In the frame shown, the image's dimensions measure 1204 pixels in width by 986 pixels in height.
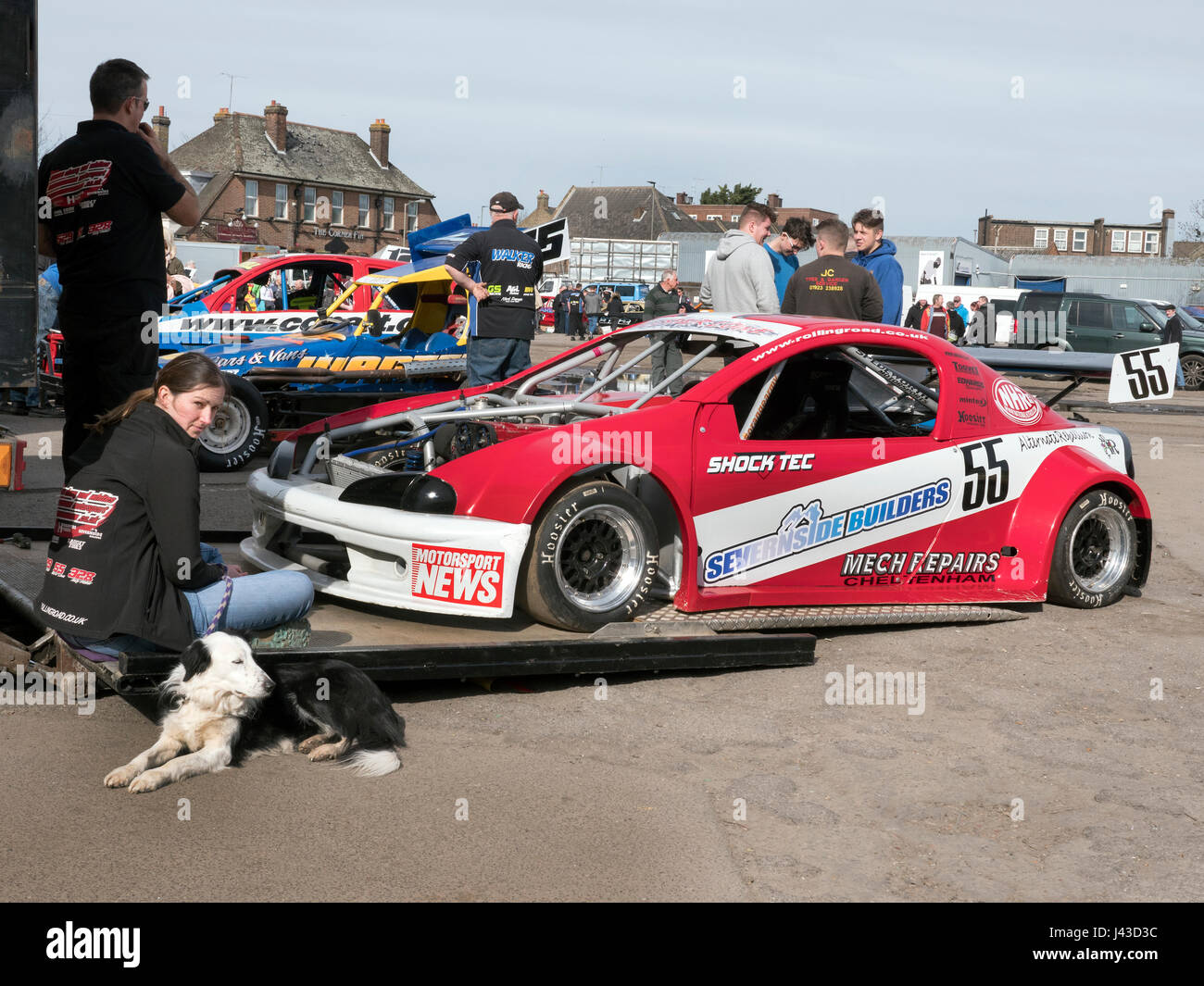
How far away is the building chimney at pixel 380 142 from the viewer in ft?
223

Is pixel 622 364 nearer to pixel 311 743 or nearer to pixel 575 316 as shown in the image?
pixel 311 743

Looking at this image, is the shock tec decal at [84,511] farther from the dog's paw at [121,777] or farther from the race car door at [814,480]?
the race car door at [814,480]

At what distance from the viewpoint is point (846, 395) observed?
6793 millimetres

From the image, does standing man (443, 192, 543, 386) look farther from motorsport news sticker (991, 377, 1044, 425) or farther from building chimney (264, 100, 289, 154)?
building chimney (264, 100, 289, 154)

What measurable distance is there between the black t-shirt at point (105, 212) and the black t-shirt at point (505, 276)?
13.3 feet

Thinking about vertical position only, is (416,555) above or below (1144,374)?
below

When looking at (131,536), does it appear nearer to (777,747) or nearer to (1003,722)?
(777,747)

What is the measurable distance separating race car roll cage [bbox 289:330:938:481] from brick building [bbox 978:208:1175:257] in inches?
3883

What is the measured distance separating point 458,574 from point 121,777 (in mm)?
1578

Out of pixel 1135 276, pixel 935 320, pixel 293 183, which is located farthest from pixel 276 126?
pixel 935 320

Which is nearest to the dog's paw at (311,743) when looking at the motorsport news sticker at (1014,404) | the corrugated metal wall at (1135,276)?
the motorsport news sticker at (1014,404)
